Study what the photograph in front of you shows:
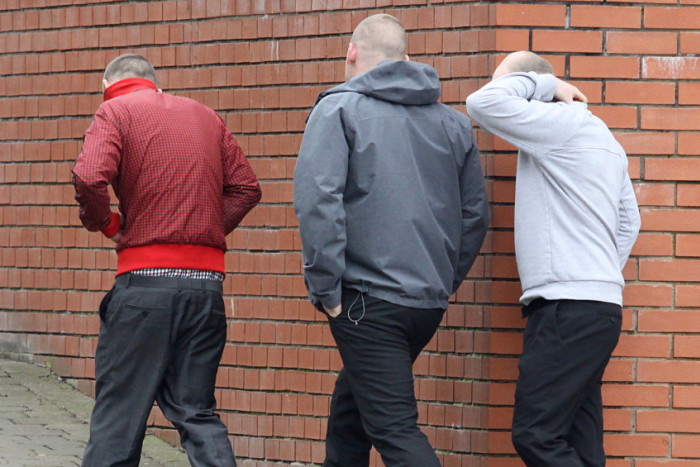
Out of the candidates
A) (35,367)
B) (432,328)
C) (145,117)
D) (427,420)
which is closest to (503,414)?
(427,420)

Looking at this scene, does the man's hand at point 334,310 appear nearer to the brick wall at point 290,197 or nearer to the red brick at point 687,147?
the brick wall at point 290,197

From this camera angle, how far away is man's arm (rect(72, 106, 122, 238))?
3885mm

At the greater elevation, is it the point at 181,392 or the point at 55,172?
the point at 55,172

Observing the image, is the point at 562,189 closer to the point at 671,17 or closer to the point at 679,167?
the point at 679,167

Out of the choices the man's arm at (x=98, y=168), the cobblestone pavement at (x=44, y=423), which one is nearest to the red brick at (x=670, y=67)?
the man's arm at (x=98, y=168)

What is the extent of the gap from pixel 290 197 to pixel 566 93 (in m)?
1.57

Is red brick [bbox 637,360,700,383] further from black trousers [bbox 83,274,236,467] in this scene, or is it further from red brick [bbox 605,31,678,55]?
black trousers [bbox 83,274,236,467]

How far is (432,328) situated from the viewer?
386 centimetres

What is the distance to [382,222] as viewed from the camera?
368 centimetres

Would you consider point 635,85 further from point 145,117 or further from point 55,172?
point 55,172

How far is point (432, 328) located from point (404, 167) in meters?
0.61

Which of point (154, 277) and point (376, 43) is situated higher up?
point (376, 43)

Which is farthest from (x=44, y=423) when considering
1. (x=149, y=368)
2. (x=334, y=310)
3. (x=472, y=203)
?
(x=472, y=203)

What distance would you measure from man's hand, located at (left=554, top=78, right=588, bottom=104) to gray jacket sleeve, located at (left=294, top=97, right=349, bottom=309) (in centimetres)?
88
